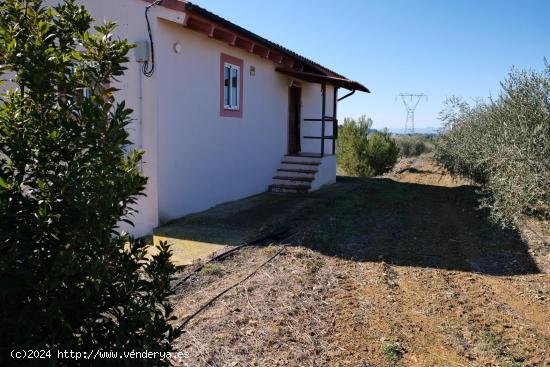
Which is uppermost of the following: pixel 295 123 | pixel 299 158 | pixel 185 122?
pixel 295 123

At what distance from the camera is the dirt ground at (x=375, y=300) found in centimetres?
350

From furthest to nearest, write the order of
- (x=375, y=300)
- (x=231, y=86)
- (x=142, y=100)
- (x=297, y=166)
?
(x=297, y=166) → (x=231, y=86) → (x=142, y=100) → (x=375, y=300)

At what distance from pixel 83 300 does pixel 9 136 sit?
79 cm

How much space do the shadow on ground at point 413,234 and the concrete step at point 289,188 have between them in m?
0.89

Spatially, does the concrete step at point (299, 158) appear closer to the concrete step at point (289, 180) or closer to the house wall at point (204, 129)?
the concrete step at point (289, 180)

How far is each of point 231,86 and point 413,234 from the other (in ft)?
15.9

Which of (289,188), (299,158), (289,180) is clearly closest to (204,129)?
(289,188)

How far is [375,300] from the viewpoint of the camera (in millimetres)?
4559

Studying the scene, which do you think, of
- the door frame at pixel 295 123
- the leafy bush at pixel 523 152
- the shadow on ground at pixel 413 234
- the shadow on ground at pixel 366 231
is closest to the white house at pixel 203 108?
the door frame at pixel 295 123

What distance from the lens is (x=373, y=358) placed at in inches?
134

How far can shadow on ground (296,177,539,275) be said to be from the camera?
20.2ft

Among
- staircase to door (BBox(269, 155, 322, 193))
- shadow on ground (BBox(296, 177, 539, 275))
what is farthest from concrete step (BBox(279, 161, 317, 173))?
shadow on ground (BBox(296, 177, 539, 275))

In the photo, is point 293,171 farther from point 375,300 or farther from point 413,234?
point 375,300

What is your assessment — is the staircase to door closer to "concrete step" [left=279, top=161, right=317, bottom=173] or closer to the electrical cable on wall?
"concrete step" [left=279, top=161, right=317, bottom=173]
